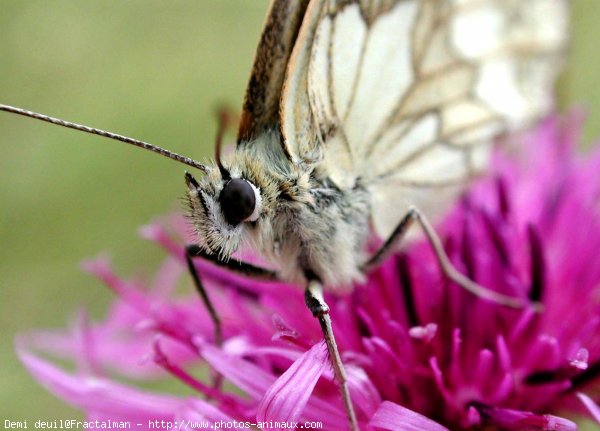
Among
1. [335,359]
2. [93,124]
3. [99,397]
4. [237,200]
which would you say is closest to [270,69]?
[237,200]

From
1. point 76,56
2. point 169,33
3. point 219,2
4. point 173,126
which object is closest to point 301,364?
point 173,126

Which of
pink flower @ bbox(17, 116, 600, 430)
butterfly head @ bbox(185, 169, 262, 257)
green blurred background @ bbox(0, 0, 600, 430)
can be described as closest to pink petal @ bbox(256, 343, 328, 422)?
pink flower @ bbox(17, 116, 600, 430)

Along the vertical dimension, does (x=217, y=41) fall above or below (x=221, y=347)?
above

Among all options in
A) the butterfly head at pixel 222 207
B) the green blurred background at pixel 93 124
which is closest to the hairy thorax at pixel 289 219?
the butterfly head at pixel 222 207

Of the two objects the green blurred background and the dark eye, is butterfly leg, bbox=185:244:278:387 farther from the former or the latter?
the green blurred background

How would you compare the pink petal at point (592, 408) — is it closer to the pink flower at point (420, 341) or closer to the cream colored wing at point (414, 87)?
the pink flower at point (420, 341)

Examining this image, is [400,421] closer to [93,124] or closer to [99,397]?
[99,397]

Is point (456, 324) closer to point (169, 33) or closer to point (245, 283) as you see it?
point (245, 283)
